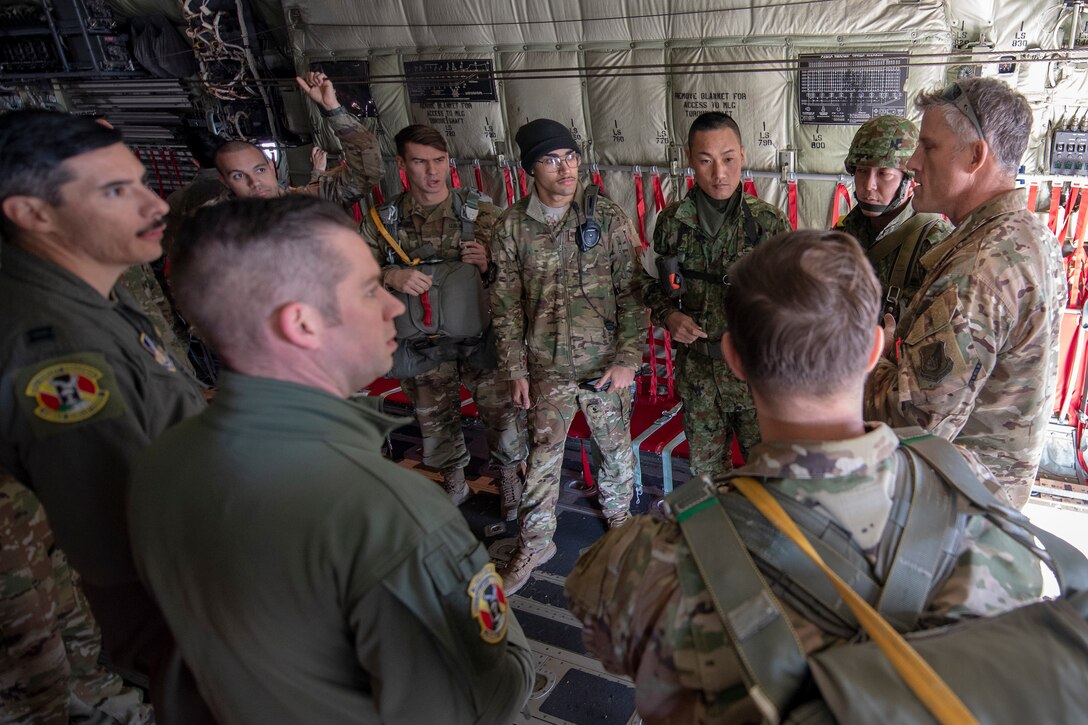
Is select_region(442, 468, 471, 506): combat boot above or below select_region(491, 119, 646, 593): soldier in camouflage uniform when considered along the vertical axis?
below

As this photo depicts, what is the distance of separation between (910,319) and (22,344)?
2546 millimetres

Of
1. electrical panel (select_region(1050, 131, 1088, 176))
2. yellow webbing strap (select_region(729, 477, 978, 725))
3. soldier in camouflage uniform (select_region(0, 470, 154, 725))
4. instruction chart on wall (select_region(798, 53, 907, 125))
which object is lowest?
soldier in camouflage uniform (select_region(0, 470, 154, 725))

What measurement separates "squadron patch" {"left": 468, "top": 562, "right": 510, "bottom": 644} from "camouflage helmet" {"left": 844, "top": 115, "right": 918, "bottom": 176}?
2.55 metres

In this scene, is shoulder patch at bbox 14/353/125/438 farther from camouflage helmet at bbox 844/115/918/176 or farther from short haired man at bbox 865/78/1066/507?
camouflage helmet at bbox 844/115/918/176

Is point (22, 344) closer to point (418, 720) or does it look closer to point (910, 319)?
point (418, 720)

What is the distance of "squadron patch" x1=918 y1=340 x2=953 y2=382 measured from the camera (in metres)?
1.90

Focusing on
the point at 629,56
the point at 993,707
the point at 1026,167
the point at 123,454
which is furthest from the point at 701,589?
the point at 629,56

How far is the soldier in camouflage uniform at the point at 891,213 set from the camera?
Result: 2719 mm

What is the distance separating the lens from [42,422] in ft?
5.30

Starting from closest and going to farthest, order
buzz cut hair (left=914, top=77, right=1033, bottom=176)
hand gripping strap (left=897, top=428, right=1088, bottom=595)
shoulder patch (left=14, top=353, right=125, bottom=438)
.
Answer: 1. hand gripping strap (left=897, top=428, right=1088, bottom=595)
2. shoulder patch (left=14, top=353, right=125, bottom=438)
3. buzz cut hair (left=914, top=77, right=1033, bottom=176)

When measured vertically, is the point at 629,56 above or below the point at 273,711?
above

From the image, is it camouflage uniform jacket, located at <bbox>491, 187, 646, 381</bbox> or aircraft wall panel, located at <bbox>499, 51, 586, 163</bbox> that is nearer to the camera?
camouflage uniform jacket, located at <bbox>491, 187, 646, 381</bbox>

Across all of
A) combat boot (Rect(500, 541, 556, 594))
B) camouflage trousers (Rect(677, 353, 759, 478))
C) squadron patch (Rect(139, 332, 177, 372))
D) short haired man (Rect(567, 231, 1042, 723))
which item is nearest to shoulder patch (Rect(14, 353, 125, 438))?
squadron patch (Rect(139, 332, 177, 372))

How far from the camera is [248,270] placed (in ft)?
3.92
